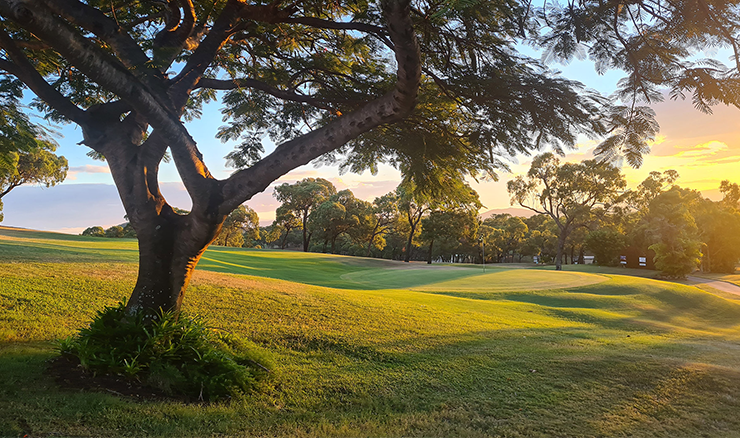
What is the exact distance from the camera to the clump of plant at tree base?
424cm

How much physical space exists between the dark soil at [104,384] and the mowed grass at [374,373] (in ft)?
0.44

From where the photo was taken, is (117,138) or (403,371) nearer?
(117,138)

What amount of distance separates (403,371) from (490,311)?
8305mm

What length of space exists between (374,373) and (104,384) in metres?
3.34

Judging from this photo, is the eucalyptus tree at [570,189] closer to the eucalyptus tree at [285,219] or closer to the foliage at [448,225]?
the foliage at [448,225]

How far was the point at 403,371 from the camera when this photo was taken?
18.4 ft

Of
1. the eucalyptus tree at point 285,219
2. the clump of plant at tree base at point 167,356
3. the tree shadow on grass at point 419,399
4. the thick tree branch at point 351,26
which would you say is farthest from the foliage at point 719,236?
the clump of plant at tree base at point 167,356

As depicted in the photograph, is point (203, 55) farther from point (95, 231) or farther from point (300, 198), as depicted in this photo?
point (95, 231)

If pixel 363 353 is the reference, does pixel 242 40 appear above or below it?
above

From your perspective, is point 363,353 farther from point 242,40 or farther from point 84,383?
point 242,40

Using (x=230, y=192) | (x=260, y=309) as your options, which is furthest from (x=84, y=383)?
(x=260, y=309)

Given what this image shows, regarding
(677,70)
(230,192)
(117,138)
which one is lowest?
(230,192)

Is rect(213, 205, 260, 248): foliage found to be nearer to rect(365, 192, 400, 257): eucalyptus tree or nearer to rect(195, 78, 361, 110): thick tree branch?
rect(365, 192, 400, 257): eucalyptus tree

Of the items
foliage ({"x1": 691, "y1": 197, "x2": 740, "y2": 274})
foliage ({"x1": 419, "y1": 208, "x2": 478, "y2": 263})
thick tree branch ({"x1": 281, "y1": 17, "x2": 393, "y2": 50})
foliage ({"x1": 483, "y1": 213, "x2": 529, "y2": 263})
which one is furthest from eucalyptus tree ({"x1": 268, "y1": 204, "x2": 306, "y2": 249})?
foliage ({"x1": 691, "y1": 197, "x2": 740, "y2": 274})
